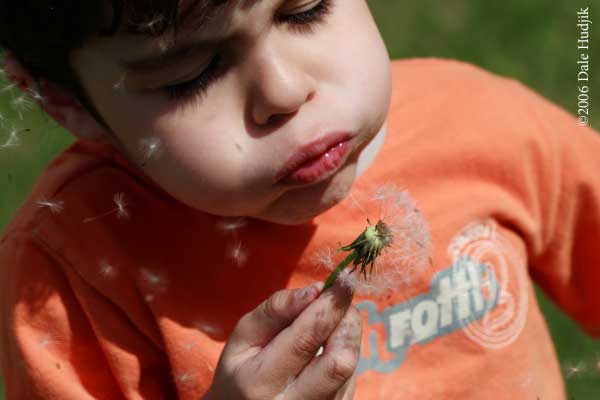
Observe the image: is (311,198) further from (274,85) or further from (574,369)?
(574,369)

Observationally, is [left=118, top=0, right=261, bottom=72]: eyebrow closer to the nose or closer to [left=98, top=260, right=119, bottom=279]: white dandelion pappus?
the nose

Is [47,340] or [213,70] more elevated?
[213,70]

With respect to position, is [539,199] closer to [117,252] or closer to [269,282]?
[269,282]

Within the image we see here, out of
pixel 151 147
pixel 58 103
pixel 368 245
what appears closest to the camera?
pixel 368 245

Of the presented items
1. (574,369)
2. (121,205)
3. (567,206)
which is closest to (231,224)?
(121,205)

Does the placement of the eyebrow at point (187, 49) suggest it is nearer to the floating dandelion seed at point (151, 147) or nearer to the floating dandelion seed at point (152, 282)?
the floating dandelion seed at point (151, 147)

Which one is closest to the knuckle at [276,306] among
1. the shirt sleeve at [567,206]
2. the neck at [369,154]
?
the neck at [369,154]

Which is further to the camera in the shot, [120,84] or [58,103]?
[58,103]
